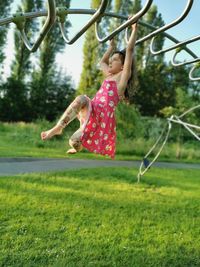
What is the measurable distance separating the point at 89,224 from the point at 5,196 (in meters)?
1.71

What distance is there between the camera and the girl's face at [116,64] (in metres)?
3.57

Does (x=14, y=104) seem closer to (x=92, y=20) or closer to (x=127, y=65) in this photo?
(x=127, y=65)

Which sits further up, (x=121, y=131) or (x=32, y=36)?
(x=32, y=36)

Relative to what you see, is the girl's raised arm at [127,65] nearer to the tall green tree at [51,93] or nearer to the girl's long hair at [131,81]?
the girl's long hair at [131,81]

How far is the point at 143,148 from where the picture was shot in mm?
15484

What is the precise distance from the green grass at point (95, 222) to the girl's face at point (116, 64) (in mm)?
2075

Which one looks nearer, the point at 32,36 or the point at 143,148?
the point at 143,148

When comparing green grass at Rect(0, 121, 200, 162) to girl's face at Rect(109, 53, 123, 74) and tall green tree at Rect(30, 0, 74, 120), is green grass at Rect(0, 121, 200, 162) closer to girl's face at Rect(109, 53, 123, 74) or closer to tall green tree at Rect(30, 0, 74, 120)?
tall green tree at Rect(30, 0, 74, 120)

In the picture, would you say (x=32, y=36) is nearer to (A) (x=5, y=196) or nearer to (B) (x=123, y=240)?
(A) (x=5, y=196)

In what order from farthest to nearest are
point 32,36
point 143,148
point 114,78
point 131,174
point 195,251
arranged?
point 32,36 → point 143,148 → point 131,174 → point 195,251 → point 114,78

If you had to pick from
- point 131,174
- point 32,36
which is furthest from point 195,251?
point 32,36

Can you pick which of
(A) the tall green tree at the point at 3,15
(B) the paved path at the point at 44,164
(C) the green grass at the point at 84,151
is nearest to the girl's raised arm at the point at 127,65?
(B) the paved path at the point at 44,164

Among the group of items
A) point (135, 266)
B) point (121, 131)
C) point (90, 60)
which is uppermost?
point (90, 60)

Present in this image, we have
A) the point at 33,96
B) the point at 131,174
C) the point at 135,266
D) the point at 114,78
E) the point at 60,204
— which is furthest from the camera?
the point at 33,96
